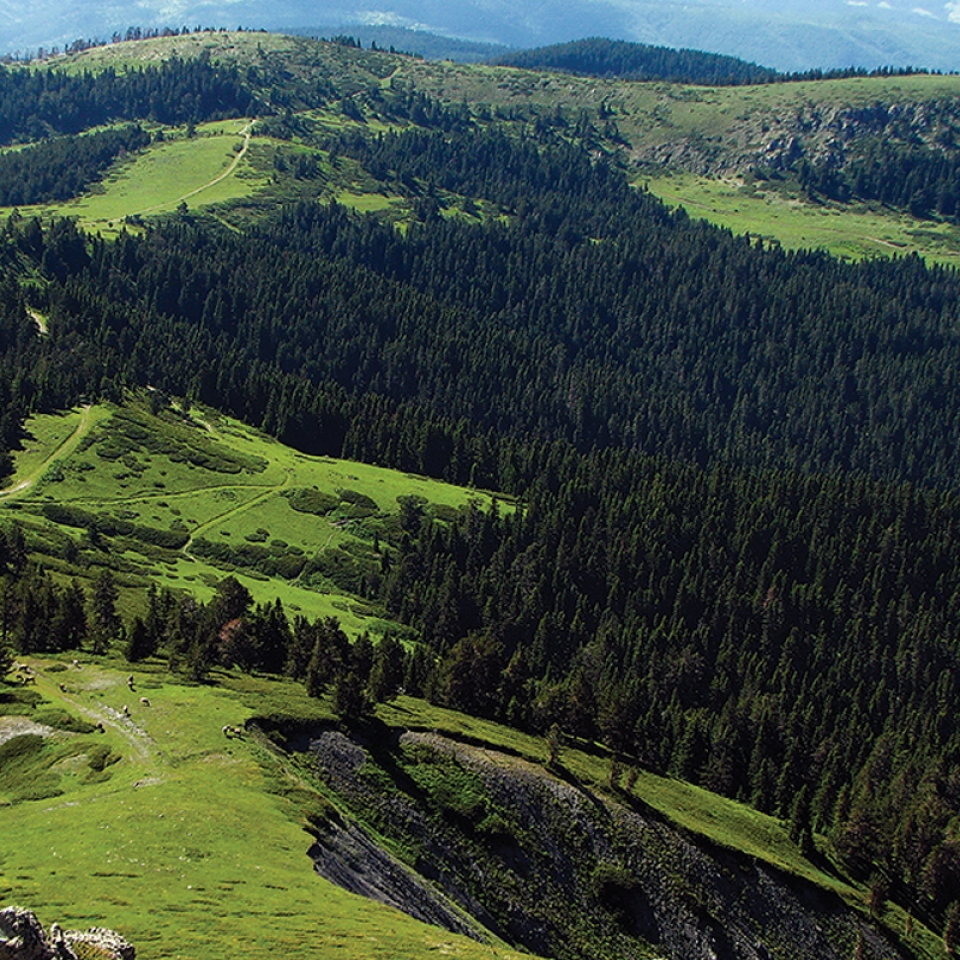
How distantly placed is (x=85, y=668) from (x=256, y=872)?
167ft

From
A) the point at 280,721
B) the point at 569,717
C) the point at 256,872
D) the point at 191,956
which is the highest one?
the point at 191,956

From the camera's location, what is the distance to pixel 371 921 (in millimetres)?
59406

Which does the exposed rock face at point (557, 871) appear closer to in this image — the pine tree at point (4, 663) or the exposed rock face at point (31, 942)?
the pine tree at point (4, 663)

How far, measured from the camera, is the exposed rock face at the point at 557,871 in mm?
88688

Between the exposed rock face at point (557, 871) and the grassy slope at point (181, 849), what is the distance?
8897 millimetres

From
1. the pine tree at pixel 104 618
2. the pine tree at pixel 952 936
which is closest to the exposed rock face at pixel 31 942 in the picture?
the pine tree at pixel 104 618

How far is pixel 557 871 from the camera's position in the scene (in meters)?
96.6

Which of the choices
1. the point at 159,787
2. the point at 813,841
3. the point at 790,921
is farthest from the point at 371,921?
the point at 813,841

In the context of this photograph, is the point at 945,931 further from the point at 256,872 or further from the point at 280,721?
the point at 256,872

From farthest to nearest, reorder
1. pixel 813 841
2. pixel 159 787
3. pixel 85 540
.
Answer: pixel 85 540
pixel 813 841
pixel 159 787

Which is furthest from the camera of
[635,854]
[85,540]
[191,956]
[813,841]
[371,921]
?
[85,540]

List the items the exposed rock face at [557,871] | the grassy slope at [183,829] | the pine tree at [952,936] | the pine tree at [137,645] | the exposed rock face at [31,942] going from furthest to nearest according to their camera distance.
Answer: the pine tree at [952,936], the pine tree at [137,645], the exposed rock face at [557,871], the grassy slope at [183,829], the exposed rock face at [31,942]

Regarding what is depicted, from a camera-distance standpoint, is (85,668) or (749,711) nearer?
(85,668)

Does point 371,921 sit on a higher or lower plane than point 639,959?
higher
